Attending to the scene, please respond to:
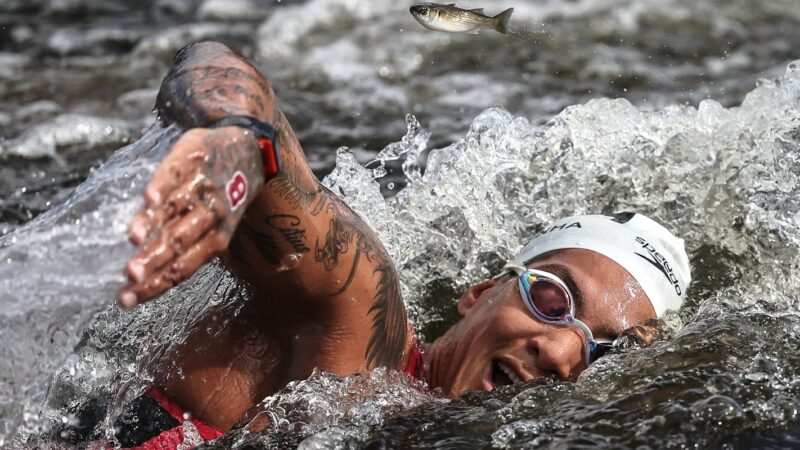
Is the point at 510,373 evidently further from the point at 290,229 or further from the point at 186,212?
the point at 186,212

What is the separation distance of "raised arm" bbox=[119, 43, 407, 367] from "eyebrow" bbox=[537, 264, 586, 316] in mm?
676

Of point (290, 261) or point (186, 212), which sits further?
point (290, 261)

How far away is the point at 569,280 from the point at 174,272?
2093 mm

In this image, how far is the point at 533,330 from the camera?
13.4 ft

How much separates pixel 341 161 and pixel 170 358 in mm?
1935

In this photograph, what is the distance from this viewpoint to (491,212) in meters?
5.73

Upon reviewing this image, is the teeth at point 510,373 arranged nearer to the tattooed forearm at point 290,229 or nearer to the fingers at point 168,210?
the tattooed forearm at point 290,229

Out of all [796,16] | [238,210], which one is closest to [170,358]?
[238,210]

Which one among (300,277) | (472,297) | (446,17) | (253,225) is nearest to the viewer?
(253,225)

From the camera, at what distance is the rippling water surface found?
3.58 metres

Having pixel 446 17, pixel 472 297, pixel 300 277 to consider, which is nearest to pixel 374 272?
pixel 300 277

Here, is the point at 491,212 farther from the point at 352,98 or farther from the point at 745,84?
the point at 745,84

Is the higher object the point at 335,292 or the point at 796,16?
the point at 335,292

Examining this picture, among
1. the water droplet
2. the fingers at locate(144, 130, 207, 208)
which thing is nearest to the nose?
the water droplet
